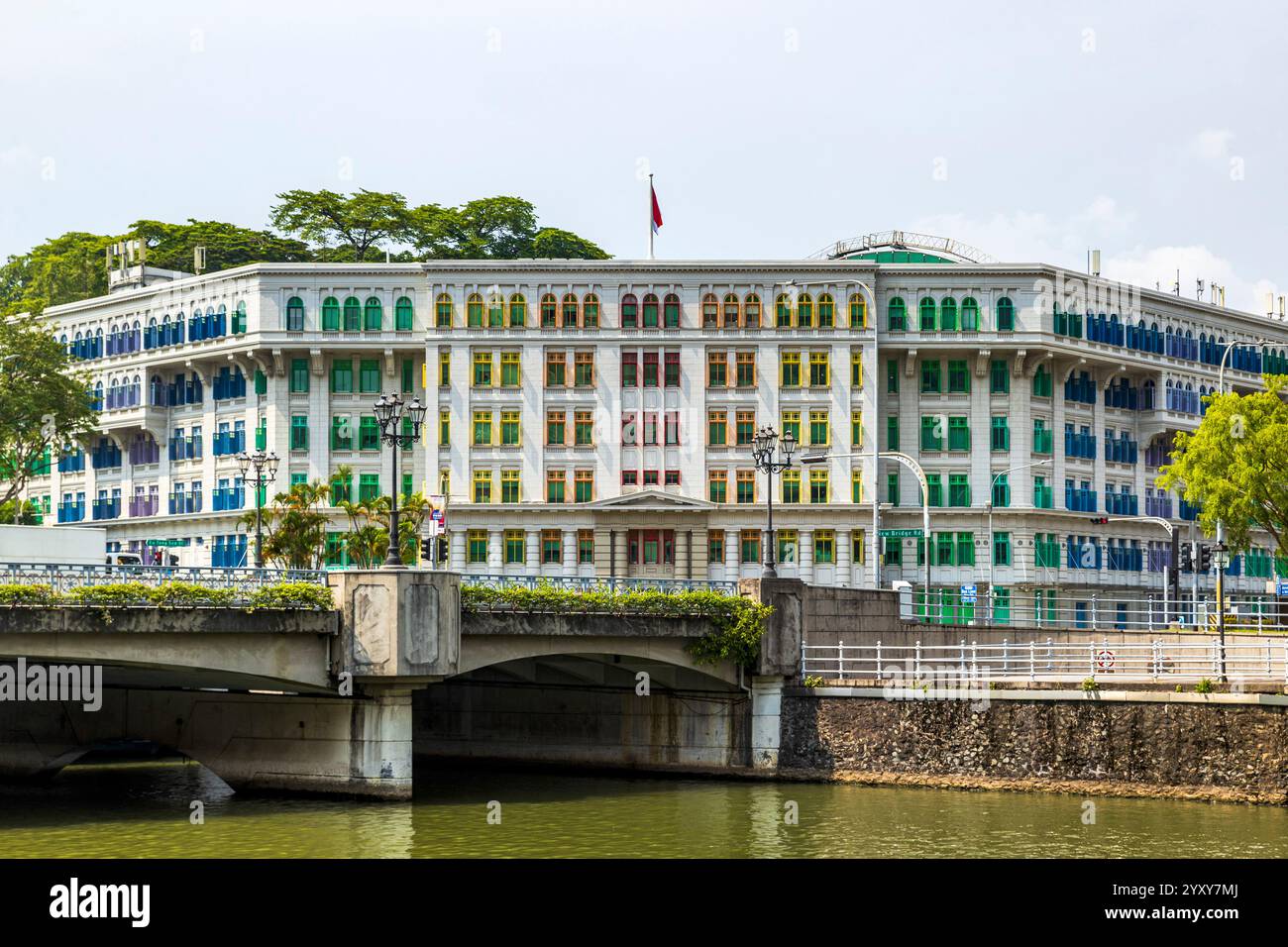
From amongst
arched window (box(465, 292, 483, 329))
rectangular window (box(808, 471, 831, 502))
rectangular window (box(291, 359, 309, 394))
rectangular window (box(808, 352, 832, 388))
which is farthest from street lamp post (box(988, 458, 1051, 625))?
rectangular window (box(291, 359, 309, 394))

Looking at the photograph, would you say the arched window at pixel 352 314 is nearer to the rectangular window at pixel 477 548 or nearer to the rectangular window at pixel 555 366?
the rectangular window at pixel 555 366

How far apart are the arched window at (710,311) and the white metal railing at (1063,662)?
2559 centimetres

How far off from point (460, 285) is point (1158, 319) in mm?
33749

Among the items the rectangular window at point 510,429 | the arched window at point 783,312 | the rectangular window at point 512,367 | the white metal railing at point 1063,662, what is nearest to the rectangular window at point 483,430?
the rectangular window at point 510,429

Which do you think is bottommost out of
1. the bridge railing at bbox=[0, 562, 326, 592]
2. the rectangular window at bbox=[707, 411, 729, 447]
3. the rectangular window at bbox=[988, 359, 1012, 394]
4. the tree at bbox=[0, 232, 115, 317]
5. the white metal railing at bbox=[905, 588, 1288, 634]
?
the white metal railing at bbox=[905, 588, 1288, 634]

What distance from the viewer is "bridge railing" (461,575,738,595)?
4609cm

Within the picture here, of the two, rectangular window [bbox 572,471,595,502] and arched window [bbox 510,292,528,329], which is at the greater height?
arched window [bbox 510,292,528,329]

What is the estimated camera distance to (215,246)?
9988 cm

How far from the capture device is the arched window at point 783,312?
81.2m

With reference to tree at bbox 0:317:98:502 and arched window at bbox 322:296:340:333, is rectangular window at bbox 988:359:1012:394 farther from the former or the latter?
tree at bbox 0:317:98:502

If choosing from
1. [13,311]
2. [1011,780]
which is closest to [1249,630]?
[1011,780]

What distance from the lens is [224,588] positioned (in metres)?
40.3

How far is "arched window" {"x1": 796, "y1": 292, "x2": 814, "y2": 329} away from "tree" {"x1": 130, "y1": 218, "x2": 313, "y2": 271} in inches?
1253
